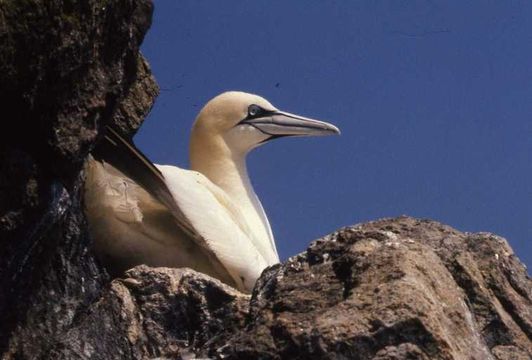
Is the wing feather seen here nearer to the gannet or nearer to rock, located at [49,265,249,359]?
the gannet

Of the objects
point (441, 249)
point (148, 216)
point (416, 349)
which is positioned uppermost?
point (148, 216)

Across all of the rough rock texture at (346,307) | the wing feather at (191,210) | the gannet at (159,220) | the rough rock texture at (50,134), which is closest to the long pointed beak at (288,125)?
the gannet at (159,220)

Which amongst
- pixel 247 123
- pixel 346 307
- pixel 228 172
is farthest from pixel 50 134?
pixel 247 123

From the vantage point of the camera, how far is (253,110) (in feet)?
31.7

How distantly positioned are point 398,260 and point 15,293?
4.51 feet

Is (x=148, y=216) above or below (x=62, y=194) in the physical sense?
above

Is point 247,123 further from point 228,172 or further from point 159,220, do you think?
point 159,220

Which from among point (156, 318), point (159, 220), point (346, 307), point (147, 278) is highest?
point (159, 220)

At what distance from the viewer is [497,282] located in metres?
5.25

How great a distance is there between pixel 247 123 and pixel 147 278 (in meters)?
4.20

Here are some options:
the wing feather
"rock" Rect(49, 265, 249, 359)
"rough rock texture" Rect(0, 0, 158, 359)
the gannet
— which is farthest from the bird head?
"rough rock texture" Rect(0, 0, 158, 359)

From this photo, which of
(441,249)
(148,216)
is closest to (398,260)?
(441,249)

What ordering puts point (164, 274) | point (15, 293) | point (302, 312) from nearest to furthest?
point (302, 312), point (15, 293), point (164, 274)

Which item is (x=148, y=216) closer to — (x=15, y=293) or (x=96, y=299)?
(x=96, y=299)
